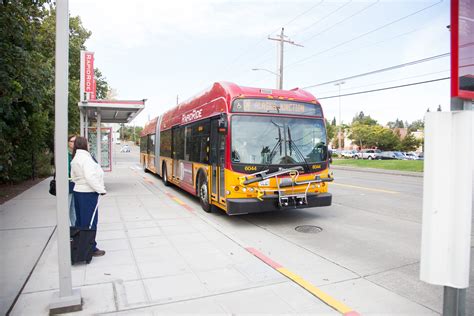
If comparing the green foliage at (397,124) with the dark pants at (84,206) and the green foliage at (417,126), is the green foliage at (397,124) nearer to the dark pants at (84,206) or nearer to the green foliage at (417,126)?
the green foliage at (417,126)

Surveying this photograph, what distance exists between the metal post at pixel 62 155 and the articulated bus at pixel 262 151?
3.88 m

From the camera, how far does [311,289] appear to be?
4.07m

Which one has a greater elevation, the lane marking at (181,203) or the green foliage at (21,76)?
the green foliage at (21,76)

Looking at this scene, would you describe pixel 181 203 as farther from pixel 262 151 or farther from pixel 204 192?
pixel 262 151

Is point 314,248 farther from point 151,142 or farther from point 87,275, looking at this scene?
point 151,142

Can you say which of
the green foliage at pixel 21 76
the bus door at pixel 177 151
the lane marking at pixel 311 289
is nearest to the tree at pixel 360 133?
the bus door at pixel 177 151

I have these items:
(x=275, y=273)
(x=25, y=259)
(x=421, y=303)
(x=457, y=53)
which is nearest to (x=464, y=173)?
(x=457, y=53)

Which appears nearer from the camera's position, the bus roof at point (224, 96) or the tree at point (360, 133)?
the bus roof at point (224, 96)

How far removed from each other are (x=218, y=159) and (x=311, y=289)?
165 inches

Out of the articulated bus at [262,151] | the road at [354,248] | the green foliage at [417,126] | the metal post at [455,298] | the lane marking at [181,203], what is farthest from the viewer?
the green foliage at [417,126]

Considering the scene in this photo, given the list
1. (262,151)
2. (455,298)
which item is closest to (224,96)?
(262,151)

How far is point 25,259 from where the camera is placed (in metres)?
4.91

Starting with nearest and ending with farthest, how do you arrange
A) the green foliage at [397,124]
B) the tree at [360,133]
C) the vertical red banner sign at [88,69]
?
1. the vertical red banner sign at [88,69]
2. the tree at [360,133]
3. the green foliage at [397,124]

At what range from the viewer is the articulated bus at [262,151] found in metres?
7.08
